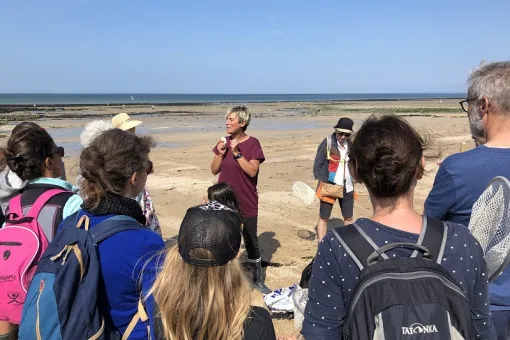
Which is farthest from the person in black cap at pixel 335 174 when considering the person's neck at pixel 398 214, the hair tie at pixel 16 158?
the person's neck at pixel 398 214

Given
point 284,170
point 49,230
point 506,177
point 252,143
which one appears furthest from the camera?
point 284,170

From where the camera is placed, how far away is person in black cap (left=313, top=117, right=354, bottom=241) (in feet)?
19.2

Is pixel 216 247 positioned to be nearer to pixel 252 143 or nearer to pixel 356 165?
pixel 356 165

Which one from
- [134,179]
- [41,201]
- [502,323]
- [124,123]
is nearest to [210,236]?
[134,179]

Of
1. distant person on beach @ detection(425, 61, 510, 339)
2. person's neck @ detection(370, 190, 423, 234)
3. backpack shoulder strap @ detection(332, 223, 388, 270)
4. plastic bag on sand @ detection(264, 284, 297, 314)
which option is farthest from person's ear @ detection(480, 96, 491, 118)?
plastic bag on sand @ detection(264, 284, 297, 314)

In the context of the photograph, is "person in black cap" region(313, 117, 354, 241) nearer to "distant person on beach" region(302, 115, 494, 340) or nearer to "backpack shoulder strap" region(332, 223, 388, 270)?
"distant person on beach" region(302, 115, 494, 340)

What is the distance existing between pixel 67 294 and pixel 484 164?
7.08 ft

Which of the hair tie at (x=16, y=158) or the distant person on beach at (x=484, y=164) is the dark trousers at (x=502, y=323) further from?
the hair tie at (x=16, y=158)

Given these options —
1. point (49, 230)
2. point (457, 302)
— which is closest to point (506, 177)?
point (457, 302)

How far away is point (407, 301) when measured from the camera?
1.42m

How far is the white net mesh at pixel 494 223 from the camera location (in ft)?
6.18

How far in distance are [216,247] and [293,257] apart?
458 cm

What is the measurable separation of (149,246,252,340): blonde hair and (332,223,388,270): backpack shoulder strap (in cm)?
51

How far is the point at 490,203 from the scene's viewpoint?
6.43 ft
